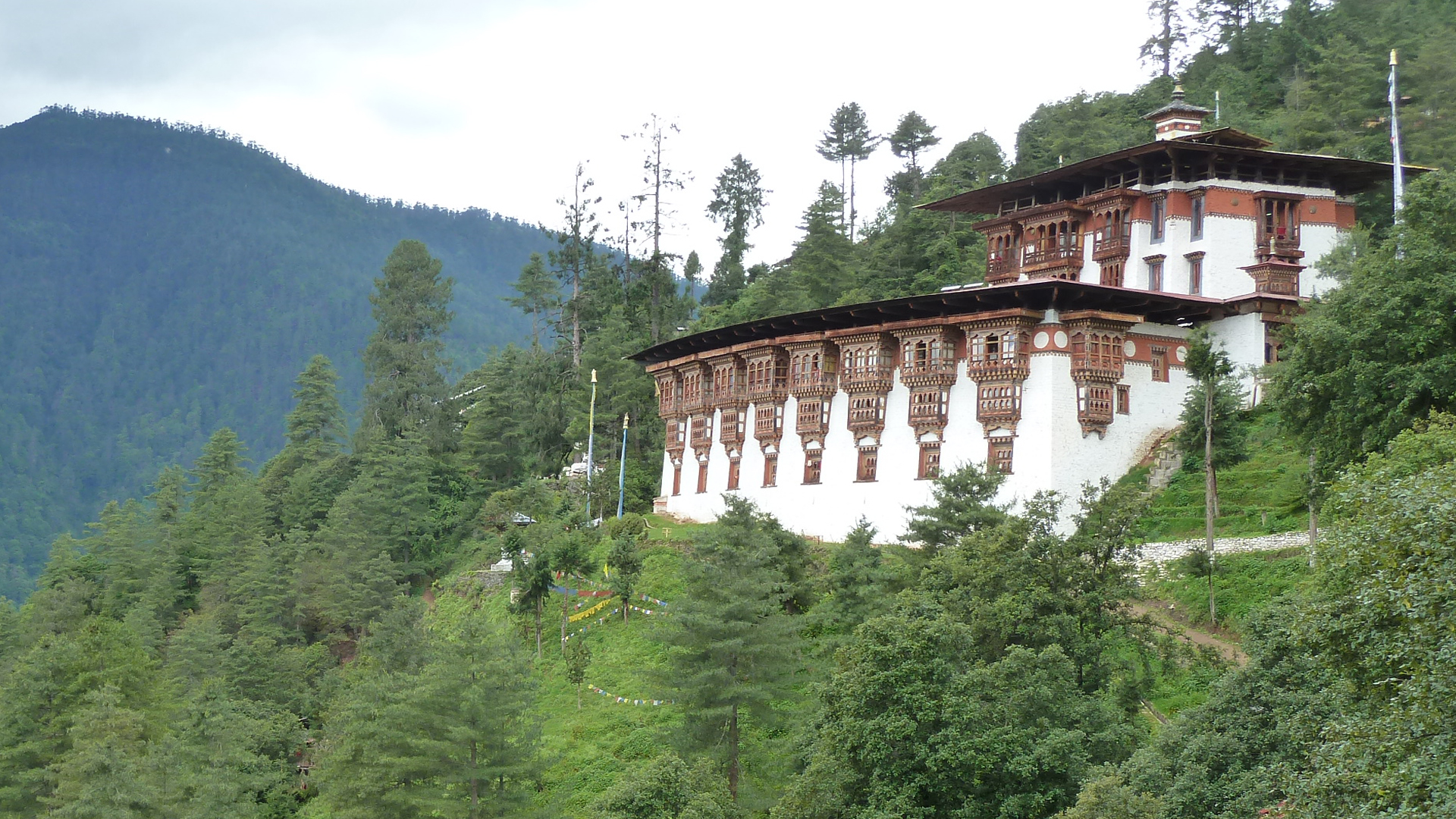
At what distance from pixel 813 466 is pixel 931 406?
19.9ft

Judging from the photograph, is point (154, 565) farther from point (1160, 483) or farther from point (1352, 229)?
point (1352, 229)

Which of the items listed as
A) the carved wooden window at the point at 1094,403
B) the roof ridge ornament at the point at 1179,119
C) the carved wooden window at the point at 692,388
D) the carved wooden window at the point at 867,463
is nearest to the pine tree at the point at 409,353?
the carved wooden window at the point at 692,388

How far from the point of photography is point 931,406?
45.9 meters

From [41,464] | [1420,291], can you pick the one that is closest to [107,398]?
[41,464]

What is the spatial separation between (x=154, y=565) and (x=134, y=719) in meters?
26.9

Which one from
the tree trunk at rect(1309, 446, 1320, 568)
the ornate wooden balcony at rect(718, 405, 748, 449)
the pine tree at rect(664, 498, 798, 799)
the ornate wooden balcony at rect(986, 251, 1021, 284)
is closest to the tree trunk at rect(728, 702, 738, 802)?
the pine tree at rect(664, 498, 798, 799)

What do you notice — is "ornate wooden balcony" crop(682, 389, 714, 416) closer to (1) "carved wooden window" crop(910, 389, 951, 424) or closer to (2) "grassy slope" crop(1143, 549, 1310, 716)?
(1) "carved wooden window" crop(910, 389, 951, 424)

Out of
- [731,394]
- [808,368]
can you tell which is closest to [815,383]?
[808,368]

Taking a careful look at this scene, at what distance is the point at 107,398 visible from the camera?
554ft

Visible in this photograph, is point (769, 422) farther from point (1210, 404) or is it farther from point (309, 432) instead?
point (309, 432)

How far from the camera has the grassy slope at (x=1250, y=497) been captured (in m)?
37.1

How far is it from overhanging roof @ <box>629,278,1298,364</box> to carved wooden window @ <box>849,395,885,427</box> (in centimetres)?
235

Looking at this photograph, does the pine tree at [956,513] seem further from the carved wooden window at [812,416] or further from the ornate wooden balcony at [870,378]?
the carved wooden window at [812,416]

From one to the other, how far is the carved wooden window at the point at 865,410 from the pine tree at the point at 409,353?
33578 mm
